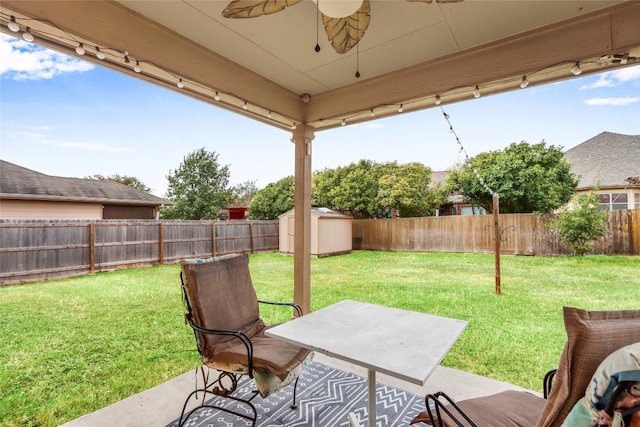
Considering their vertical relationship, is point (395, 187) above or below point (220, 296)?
above

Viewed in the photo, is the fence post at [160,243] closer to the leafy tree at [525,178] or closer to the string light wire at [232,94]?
the string light wire at [232,94]

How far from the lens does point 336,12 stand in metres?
1.32

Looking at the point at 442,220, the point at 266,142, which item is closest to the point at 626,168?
the point at 442,220

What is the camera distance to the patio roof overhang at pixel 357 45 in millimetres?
Answer: 1641

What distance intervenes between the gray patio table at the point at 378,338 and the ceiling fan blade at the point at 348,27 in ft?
5.32

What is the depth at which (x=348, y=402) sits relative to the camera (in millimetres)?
1938

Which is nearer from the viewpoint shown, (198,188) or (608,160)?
(608,160)

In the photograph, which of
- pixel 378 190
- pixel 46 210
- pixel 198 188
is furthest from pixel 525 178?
pixel 46 210

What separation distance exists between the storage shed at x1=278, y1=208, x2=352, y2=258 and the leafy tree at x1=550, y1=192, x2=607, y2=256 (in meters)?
5.47

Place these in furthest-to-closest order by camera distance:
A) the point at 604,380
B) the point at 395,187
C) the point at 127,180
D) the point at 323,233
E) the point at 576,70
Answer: the point at 395,187, the point at 127,180, the point at 323,233, the point at 576,70, the point at 604,380

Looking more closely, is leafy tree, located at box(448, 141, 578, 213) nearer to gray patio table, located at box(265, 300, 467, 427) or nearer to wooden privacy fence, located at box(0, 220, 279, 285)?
gray patio table, located at box(265, 300, 467, 427)

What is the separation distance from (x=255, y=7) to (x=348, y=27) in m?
0.52

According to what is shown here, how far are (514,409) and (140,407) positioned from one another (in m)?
2.11

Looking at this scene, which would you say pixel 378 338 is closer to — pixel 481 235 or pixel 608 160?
pixel 608 160
